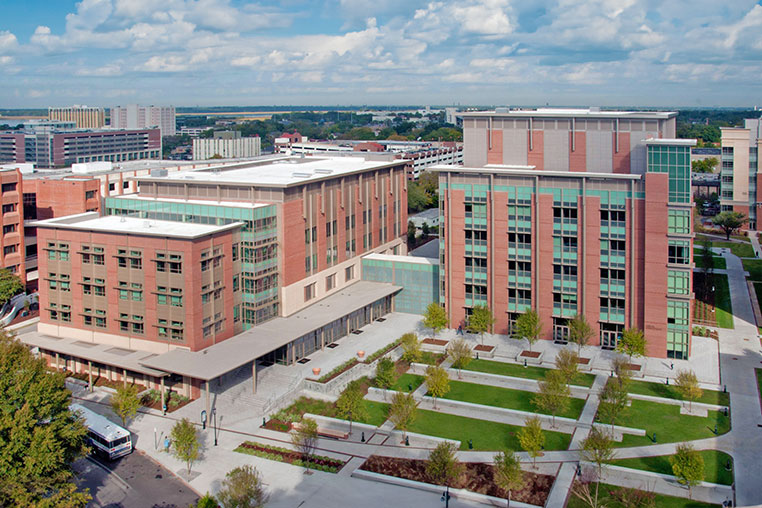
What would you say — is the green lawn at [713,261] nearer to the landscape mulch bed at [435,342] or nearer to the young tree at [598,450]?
the landscape mulch bed at [435,342]

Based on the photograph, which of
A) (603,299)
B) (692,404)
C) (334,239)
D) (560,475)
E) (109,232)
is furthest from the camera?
(334,239)

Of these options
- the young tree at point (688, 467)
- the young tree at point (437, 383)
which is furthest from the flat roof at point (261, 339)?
the young tree at point (688, 467)

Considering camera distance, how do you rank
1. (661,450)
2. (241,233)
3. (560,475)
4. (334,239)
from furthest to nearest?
(334,239) → (241,233) → (661,450) → (560,475)

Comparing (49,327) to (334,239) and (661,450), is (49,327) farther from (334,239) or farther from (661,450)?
(661,450)

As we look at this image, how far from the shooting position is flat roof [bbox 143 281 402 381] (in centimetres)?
5003

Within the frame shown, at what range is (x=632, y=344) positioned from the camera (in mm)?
57281

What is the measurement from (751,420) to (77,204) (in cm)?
7077

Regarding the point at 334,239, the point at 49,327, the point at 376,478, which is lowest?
the point at 376,478

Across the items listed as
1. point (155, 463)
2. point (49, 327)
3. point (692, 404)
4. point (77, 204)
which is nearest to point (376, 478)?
point (155, 463)

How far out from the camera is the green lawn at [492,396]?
166ft

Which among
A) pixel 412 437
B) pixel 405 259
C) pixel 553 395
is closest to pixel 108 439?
pixel 412 437

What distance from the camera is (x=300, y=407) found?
51375mm

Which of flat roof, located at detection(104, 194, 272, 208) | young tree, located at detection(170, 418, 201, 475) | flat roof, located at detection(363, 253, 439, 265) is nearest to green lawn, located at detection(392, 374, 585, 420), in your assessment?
young tree, located at detection(170, 418, 201, 475)

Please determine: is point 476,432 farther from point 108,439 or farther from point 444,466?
point 108,439
